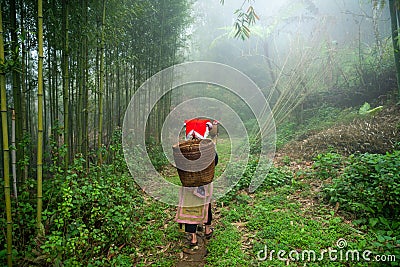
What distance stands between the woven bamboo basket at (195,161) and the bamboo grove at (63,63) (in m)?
1.00

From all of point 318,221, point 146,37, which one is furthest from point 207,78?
point 318,221

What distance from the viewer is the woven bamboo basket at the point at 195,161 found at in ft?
7.95

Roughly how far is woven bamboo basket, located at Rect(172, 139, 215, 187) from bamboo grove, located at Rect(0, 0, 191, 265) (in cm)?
100

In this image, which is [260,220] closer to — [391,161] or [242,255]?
[242,255]

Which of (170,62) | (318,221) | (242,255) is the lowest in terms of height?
(242,255)

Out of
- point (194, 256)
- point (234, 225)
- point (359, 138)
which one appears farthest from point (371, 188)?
point (194, 256)

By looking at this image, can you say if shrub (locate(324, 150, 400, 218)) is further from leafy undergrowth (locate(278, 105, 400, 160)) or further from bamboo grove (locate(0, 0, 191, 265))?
bamboo grove (locate(0, 0, 191, 265))

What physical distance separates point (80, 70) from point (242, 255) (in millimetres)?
2689

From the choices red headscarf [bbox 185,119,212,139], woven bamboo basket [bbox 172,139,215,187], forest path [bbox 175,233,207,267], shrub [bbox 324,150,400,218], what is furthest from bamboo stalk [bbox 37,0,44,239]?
shrub [bbox 324,150,400,218]

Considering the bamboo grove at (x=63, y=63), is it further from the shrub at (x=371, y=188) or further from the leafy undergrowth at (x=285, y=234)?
the shrub at (x=371, y=188)

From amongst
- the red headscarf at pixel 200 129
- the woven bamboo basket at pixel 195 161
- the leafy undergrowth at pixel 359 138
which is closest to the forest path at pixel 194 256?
the woven bamboo basket at pixel 195 161

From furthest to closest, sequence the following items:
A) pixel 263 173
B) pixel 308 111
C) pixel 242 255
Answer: pixel 308 111 < pixel 263 173 < pixel 242 255

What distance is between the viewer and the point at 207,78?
10.0 metres

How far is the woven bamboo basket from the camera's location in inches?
95.3
